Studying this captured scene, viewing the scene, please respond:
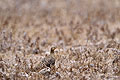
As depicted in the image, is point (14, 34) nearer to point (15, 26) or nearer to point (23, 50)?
point (15, 26)

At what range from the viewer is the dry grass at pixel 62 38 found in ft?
17.8

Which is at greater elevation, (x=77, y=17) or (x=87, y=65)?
(x=77, y=17)

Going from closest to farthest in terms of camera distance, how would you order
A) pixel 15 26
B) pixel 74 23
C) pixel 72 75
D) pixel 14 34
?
pixel 72 75 → pixel 14 34 → pixel 15 26 → pixel 74 23

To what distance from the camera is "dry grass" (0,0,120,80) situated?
5.42m

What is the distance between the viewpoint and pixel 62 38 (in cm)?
823

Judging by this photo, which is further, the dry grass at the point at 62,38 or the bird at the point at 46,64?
the bird at the point at 46,64

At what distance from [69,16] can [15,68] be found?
5863 millimetres

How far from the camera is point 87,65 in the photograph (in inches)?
223

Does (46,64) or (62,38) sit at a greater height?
(62,38)

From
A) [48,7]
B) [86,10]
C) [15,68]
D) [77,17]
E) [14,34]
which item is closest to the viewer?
[15,68]

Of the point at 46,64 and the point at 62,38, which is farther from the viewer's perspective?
the point at 62,38

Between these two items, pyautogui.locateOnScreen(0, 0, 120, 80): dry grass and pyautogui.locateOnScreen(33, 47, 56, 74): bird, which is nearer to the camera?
pyautogui.locateOnScreen(0, 0, 120, 80): dry grass

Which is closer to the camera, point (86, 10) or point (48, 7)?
point (86, 10)

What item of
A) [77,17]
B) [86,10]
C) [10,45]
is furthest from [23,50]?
[86,10]
